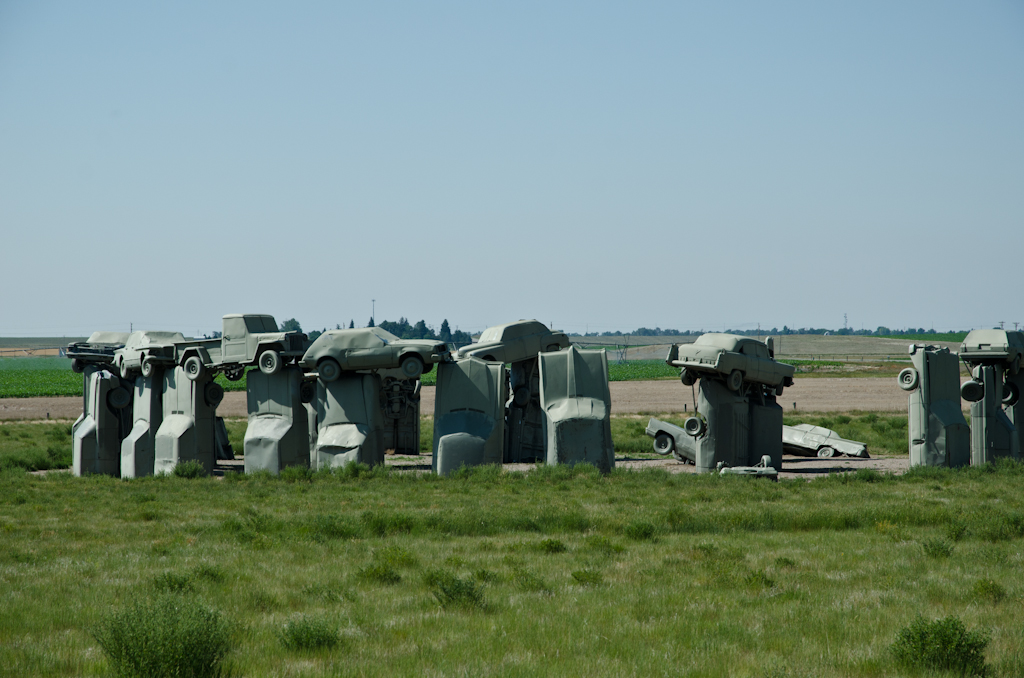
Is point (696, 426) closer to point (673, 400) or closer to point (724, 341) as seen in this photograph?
point (724, 341)

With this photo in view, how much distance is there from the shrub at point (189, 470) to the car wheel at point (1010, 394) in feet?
61.1

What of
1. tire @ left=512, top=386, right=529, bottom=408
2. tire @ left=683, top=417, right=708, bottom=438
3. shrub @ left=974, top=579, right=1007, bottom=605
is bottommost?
shrub @ left=974, top=579, right=1007, bottom=605

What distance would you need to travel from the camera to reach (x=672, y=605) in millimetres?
9672

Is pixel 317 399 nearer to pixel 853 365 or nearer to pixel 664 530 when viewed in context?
pixel 664 530

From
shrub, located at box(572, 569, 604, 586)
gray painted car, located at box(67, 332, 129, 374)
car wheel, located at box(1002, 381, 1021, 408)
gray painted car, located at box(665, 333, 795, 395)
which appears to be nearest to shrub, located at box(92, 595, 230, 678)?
shrub, located at box(572, 569, 604, 586)

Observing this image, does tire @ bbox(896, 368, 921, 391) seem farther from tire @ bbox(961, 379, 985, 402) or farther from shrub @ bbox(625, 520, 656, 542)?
shrub @ bbox(625, 520, 656, 542)

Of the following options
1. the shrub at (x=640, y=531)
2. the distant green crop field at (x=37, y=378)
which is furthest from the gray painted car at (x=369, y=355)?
the distant green crop field at (x=37, y=378)

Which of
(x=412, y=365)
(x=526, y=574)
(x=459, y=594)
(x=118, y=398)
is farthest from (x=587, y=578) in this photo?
(x=118, y=398)

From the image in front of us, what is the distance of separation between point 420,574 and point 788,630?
443 cm

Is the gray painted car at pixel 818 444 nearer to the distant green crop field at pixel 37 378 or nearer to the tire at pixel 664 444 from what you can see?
the tire at pixel 664 444

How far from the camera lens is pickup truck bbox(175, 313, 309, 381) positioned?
21.3m

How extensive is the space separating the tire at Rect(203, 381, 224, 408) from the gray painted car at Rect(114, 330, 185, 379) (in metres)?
1.16

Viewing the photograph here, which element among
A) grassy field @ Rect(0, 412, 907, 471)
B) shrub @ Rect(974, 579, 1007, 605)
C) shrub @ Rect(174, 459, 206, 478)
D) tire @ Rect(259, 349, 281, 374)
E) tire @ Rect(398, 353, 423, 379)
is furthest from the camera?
grassy field @ Rect(0, 412, 907, 471)

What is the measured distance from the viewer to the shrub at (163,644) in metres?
7.07
